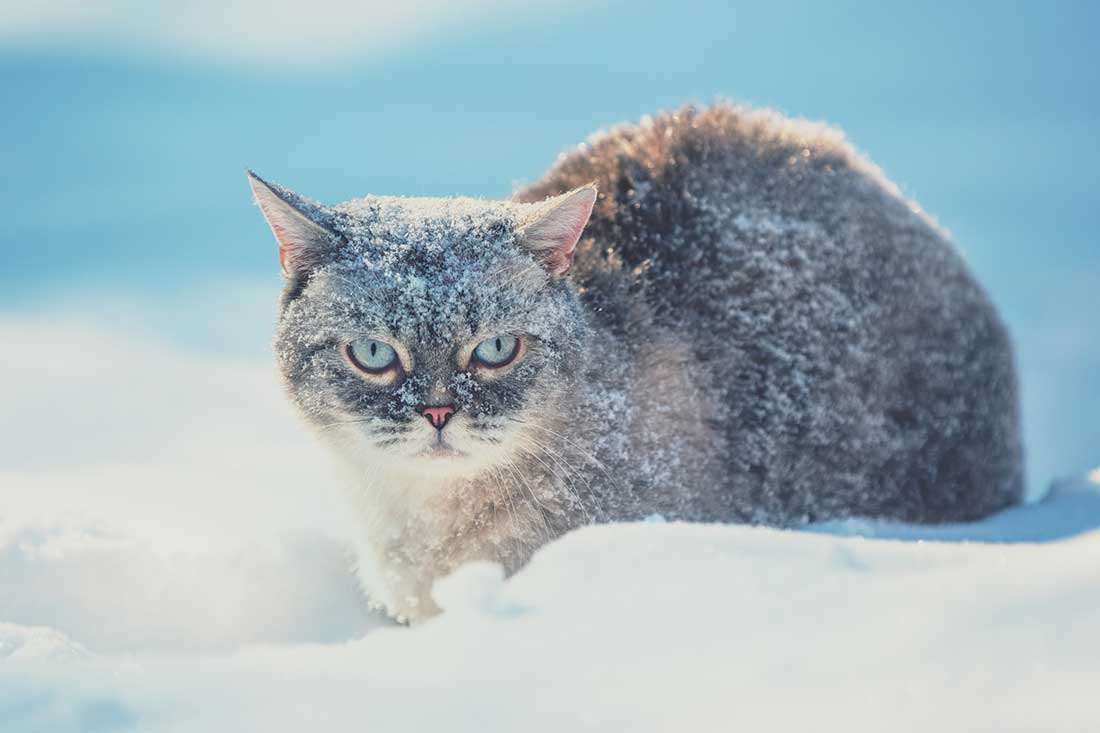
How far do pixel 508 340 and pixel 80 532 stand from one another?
6.53 ft

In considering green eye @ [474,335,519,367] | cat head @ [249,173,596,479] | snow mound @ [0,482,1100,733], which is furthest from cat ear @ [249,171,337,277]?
snow mound @ [0,482,1100,733]

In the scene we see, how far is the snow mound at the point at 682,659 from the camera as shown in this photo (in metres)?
1.52

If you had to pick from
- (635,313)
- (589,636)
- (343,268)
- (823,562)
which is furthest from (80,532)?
(823,562)

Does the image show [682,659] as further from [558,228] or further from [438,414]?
[558,228]

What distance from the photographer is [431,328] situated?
2814 millimetres

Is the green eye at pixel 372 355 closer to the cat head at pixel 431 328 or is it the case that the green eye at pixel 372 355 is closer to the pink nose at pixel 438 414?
the cat head at pixel 431 328

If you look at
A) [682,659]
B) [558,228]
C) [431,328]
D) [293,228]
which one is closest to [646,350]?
[558,228]

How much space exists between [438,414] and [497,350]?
28 cm

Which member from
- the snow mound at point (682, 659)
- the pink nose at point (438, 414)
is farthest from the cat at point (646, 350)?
the snow mound at point (682, 659)

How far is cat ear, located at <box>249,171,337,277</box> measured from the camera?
2.91m

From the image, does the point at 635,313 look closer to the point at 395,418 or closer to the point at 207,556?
the point at 395,418

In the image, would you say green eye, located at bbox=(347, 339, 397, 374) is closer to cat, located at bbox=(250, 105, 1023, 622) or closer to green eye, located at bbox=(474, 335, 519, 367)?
cat, located at bbox=(250, 105, 1023, 622)

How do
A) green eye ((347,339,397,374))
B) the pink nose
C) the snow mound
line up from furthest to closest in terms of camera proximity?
green eye ((347,339,397,374)) < the pink nose < the snow mound

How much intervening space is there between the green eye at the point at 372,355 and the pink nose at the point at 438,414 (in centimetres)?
21
